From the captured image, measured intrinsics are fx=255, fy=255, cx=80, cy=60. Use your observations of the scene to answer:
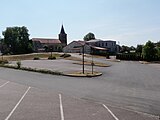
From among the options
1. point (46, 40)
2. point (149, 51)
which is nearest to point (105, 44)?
point (46, 40)

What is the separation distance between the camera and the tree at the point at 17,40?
4554 inches

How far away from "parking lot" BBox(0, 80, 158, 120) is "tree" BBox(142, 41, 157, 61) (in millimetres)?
63335

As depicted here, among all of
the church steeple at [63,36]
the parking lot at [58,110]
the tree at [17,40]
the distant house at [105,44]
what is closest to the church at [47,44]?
the church steeple at [63,36]

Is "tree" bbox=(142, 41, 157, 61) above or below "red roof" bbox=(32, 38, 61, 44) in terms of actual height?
below

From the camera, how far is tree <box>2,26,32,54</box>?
116 m

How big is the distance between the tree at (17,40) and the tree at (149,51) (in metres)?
57.6

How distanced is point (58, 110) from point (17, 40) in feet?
359

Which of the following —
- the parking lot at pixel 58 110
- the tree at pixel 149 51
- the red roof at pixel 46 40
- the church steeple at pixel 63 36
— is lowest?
the parking lot at pixel 58 110

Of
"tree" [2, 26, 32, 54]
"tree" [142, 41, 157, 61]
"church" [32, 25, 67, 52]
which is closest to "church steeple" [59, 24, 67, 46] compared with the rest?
"church" [32, 25, 67, 52]

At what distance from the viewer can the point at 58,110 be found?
1222 cm

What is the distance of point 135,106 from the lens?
13.2 meters

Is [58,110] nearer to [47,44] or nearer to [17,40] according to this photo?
[17,40]

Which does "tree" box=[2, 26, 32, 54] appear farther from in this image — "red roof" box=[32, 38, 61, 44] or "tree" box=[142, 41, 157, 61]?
"tree" box=[142, 41, 157, 61]

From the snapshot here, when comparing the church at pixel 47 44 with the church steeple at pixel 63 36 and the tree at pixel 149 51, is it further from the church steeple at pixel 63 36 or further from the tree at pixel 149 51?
→ the tree at pixel 149 51
